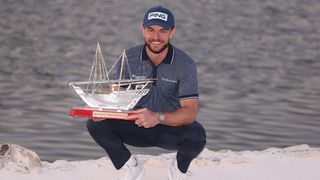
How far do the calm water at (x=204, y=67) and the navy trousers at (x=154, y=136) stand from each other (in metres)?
4.05

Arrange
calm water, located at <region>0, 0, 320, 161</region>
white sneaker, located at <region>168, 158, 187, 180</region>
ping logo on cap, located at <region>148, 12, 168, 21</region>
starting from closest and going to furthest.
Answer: ping logo on cap, located at <region>148, 12, 168, 21</region> < white sneaker, located at <region>168, 158, 187, 180</region> < calm water, located at <region>0, 0, 320, 161</region>

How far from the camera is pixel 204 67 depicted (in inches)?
880

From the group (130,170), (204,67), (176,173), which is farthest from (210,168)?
(204,67)

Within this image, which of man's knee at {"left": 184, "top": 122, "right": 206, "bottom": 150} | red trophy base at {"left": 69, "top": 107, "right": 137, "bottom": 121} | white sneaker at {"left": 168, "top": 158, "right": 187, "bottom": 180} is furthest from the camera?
white sneaker at {"left": 168, "top": 158, "right": 187, "bottom": 180}

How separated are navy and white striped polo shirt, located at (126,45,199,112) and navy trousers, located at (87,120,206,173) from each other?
221 mm

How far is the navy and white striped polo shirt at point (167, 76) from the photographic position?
7.90 metres

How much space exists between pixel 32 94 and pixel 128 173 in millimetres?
9312

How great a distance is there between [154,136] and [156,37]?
41.3 inches

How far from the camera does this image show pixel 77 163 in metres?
10.1

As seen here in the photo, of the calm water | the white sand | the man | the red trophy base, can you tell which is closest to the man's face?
the man

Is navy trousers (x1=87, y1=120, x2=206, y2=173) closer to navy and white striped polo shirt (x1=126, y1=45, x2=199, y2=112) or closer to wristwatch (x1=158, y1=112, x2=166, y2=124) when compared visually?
navy and white striped polo shirt (x1=126, y1=45, x2=199, y2=112)

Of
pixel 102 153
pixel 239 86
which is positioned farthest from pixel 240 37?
pixel 102 153

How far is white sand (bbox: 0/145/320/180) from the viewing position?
9.54 m

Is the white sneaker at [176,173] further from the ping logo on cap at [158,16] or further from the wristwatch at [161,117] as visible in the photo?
the ping logo on cap at [158,16]
